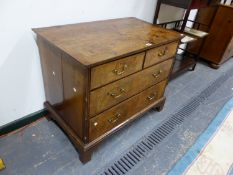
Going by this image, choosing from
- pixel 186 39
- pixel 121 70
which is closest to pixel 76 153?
pixel 121 70

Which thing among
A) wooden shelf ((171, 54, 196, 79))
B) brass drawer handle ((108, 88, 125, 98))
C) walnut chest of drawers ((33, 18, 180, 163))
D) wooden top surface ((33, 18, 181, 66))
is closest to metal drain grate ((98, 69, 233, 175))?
walnut chest of drawers ((33, 18, 180, 163))

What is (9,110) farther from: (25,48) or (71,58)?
(71,58)

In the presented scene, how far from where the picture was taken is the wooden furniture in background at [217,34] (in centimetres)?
229

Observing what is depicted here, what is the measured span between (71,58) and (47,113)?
0.78 meters

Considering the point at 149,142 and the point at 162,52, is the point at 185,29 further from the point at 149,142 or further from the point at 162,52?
the point at 149,142

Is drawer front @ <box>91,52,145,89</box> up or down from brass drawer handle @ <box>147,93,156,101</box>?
up

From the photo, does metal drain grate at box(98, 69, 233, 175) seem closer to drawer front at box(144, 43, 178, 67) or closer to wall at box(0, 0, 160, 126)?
drawer front at box(144, 43, 178, 67)

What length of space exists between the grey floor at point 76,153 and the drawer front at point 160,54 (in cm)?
56

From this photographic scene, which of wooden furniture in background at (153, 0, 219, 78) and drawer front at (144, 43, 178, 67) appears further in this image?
wooden furniture in background at (153, 0, 219, 78)

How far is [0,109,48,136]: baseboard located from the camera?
132cm

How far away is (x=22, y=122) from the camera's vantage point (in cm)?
140

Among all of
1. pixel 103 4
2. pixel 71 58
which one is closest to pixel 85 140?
pixel 71 58

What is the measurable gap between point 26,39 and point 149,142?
1.07m

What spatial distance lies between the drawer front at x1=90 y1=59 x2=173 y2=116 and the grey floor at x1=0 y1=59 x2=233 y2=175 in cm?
38
